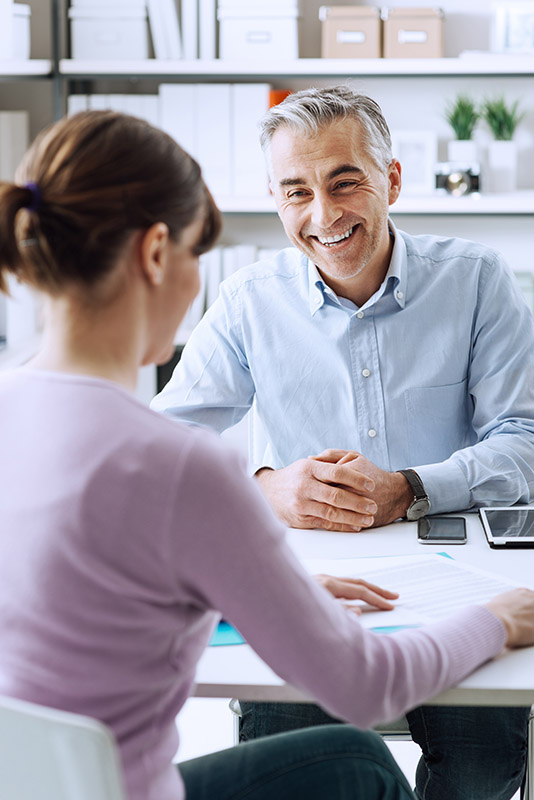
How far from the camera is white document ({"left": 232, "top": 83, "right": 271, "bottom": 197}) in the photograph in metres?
3.12

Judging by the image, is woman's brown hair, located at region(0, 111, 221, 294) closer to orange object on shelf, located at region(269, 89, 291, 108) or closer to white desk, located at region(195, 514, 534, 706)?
white desk, located at region(195, 514, 534, 706)

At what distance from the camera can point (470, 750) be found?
4.58ft

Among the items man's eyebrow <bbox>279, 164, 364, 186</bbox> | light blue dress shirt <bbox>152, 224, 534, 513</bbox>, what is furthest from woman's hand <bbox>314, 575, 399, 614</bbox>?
man's eyebrow <bbox>279, 164, 364, 186</bbox>

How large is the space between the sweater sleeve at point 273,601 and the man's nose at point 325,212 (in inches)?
38.6

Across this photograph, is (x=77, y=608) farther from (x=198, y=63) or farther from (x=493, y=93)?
(x=493, y=93)

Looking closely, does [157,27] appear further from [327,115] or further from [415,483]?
[415,483]

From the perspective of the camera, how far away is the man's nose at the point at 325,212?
170cm

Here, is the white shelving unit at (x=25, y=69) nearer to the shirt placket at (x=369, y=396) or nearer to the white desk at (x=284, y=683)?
the shirt placket at (x=369, y=396)

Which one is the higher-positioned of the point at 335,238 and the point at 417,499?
the point at 335,238

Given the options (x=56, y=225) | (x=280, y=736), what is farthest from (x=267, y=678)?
(x=56, y=225)

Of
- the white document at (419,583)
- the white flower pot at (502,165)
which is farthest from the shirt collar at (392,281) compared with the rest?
the white flower pot at (502,165)

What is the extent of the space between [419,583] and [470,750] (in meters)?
0.39

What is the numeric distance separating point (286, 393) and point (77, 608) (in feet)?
3.41

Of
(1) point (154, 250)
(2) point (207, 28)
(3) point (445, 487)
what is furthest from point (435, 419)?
(2) point (207, 28)
